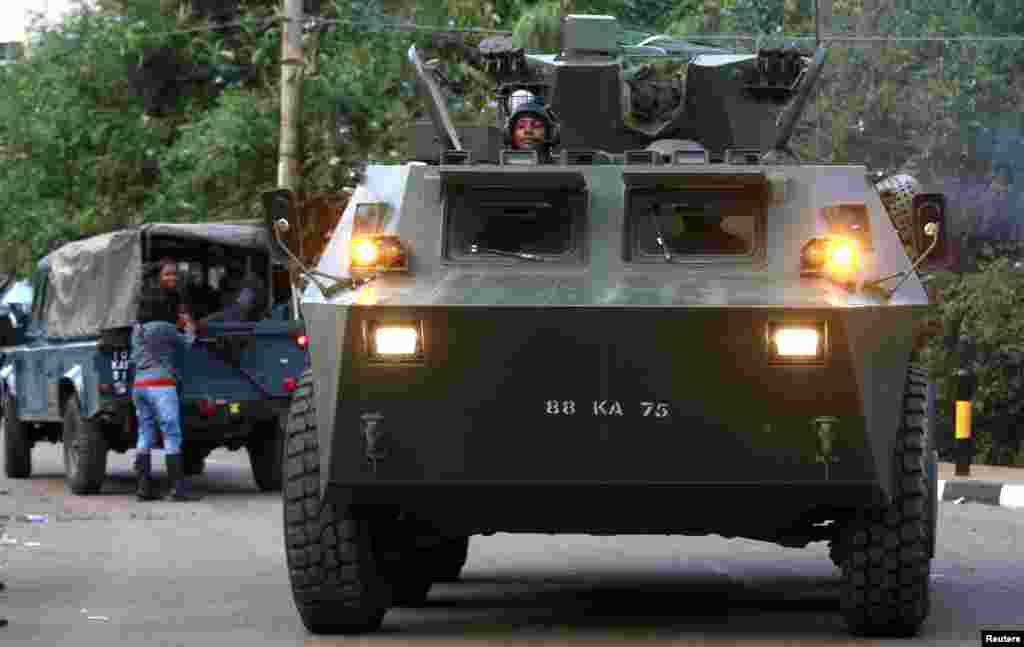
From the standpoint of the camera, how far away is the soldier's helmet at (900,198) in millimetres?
10000

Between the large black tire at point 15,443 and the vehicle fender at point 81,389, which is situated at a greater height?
the vehicle fender at point 81,389

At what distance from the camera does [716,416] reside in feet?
28.6

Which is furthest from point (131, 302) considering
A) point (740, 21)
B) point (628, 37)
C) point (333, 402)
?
point (333, 402)

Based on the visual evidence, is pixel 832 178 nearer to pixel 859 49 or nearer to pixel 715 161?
pixel 715 161

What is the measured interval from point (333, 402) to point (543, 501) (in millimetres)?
893

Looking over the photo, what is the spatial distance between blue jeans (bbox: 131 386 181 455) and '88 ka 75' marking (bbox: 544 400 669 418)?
909 cm

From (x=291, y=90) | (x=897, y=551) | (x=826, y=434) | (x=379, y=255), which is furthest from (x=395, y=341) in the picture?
(x=291, y=90)

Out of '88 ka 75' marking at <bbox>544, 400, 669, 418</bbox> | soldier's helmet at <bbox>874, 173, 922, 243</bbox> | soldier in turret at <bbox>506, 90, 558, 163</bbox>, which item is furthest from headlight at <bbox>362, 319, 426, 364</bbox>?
soldier's helmet at <bbox>874, 173, 922, 243</bbox>

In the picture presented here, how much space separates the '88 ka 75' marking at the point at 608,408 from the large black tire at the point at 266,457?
1039 centimetres

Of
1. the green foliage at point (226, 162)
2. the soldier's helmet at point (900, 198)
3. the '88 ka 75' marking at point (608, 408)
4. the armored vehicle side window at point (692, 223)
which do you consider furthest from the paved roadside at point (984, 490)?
the green foliage at point (226, 162)

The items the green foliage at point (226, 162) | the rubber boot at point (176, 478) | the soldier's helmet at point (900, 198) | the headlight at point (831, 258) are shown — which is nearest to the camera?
the headlight at point (831, 258)

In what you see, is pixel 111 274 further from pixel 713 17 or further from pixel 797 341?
pixel 797 341

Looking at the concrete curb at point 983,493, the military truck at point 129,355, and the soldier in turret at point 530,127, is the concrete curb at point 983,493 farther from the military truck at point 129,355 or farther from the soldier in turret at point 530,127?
the soldier in turret at point 530,127

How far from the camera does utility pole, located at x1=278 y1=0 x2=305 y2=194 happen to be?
24250 millimetres
